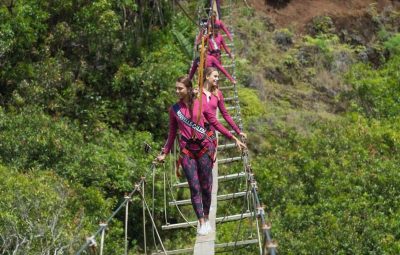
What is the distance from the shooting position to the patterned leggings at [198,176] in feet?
14.8

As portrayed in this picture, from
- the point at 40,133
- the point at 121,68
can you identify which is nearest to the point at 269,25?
the point at 121,68

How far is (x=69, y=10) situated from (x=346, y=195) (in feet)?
17.2

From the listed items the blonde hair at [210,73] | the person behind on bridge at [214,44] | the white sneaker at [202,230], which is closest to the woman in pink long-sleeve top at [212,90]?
the blonde hair at [210,73]

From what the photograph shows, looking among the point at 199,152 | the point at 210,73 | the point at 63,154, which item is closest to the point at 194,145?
the point at 199,152

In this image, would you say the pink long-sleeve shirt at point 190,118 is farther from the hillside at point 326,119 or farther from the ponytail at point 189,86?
the hillside at point 326,119

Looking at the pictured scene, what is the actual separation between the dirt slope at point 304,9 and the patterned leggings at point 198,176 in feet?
42.5

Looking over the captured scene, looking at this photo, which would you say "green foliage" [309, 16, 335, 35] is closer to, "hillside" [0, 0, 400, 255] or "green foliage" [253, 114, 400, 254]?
"hillside" [0, 0, 400, 255]

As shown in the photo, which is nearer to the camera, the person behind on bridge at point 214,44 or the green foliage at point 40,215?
the green foliage at point 40,215

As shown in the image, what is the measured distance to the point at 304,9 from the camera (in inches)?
696

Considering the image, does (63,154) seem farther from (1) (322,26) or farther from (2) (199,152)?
(1) (322,26)

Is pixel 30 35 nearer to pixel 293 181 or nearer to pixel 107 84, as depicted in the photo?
pixel 107 84

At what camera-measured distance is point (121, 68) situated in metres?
11.6

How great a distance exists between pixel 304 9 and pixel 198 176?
13.8m

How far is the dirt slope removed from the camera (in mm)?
17344
